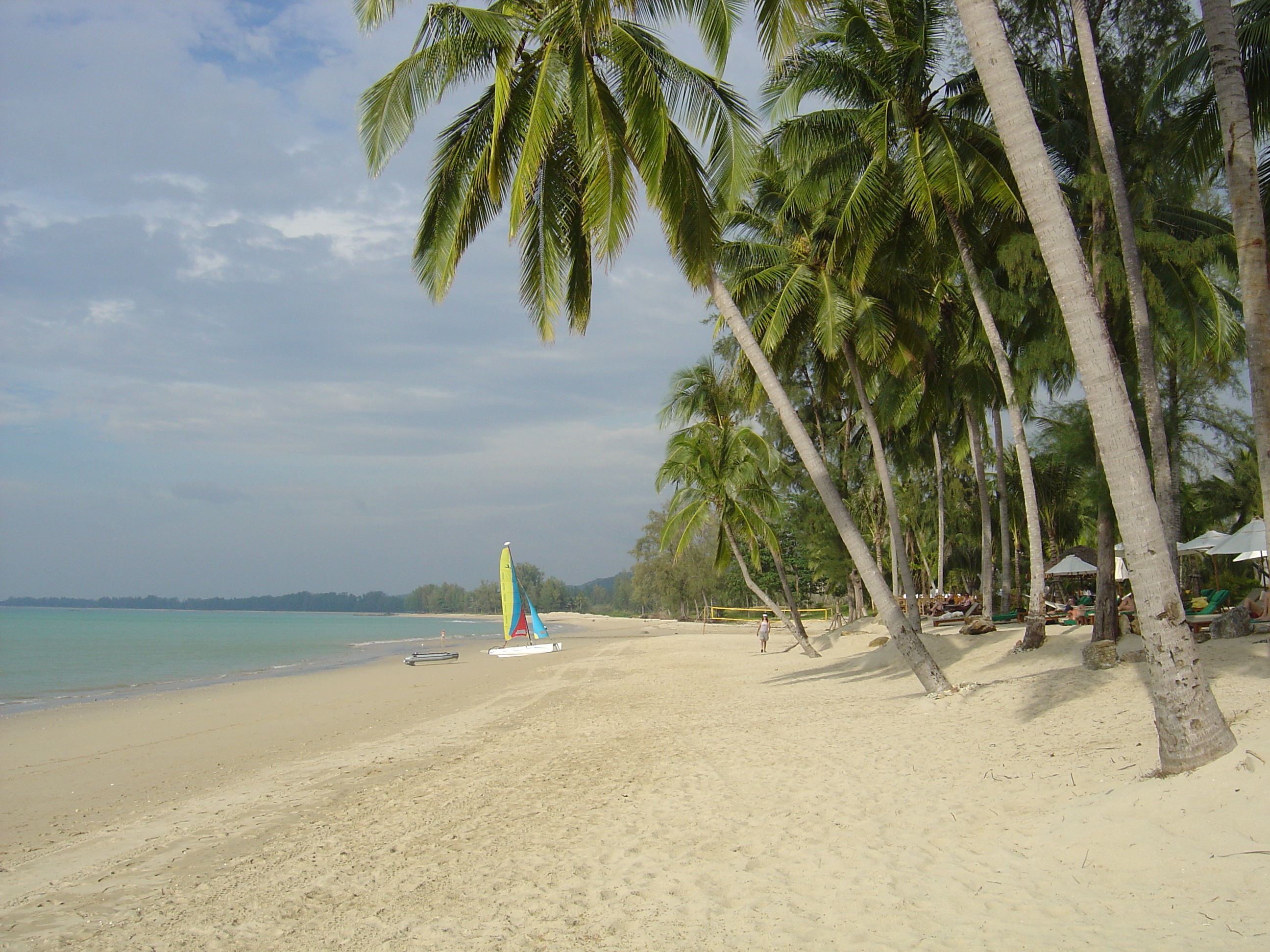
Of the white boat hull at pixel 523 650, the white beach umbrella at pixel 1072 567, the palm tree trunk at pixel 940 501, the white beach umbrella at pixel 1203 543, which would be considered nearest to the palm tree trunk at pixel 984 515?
the palm tree trunk at pixel 940 501

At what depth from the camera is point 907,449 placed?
24922 millimetres

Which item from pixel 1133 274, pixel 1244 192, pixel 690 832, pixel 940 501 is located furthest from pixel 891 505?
pixel 940 501

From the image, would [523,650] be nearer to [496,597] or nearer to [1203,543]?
[1203,543]

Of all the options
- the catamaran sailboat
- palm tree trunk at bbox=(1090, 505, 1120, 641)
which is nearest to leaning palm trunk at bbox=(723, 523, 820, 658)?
the catamaran sailboat

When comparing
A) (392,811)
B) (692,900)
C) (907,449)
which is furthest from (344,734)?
(907,449)

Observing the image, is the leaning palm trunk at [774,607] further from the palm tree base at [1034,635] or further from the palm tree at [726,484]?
A: the palm tree base at [1034,635]

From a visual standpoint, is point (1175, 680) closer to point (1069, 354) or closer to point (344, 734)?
point (1069, 354)

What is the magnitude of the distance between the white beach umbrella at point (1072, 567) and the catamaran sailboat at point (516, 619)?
53.5 ft

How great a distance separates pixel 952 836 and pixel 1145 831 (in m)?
1.03

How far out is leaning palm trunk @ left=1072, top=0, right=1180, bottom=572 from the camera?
8.86m

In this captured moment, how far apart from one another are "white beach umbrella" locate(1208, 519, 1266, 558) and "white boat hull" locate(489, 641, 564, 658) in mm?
20703

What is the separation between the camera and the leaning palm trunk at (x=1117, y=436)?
4.55 metres

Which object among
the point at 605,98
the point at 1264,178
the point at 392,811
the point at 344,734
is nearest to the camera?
the point at 392,811

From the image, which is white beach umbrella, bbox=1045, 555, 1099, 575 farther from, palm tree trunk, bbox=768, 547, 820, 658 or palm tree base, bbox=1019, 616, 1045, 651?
palm tree base, bbox=1019, 616, 1045, 651
